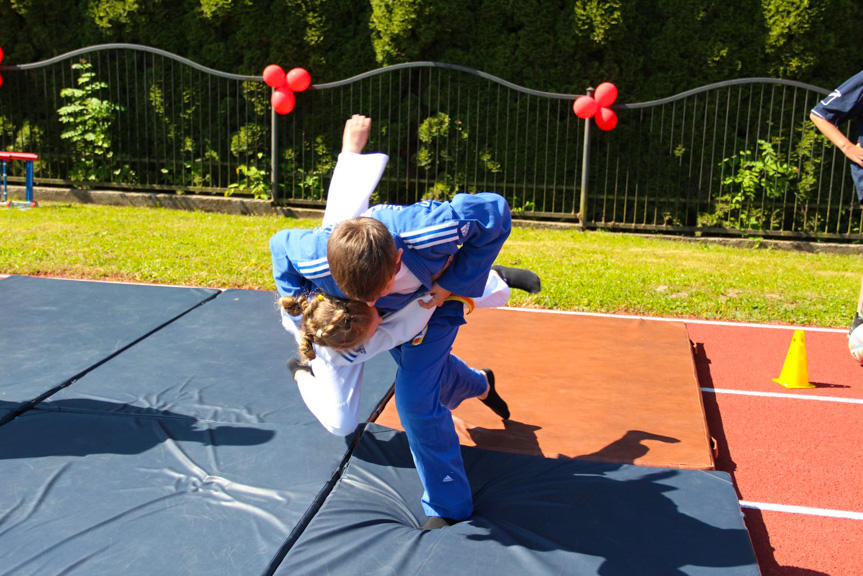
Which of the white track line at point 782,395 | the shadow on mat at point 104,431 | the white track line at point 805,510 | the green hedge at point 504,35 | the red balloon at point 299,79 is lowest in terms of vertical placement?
the white track line at point 805,510

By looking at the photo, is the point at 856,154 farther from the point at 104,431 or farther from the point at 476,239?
the point at 104,431

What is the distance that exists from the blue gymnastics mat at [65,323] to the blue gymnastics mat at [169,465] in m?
0.14

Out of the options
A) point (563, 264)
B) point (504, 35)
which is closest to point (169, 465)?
point (563, 264)

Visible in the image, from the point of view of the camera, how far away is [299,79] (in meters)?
10.2

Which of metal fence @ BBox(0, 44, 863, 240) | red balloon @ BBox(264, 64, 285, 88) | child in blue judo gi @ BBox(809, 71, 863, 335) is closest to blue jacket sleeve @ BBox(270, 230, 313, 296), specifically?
child in blue judo gi @ BBox(809, 71, 863, 335)

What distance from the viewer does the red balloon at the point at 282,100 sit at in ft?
33.7

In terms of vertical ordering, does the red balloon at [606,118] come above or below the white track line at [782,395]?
above

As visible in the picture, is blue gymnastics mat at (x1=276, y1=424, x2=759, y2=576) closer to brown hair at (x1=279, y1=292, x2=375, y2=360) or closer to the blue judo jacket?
brown hair at (x1=279, y1=292, x2=375, y2=360)

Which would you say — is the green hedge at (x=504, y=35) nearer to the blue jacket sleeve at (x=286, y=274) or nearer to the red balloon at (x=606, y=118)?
the red balloon at (x=606, y=118)

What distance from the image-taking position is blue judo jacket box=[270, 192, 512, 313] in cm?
286

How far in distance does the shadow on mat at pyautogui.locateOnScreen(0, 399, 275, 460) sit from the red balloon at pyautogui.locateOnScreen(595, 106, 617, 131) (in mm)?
7145

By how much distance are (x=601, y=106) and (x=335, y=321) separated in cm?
769

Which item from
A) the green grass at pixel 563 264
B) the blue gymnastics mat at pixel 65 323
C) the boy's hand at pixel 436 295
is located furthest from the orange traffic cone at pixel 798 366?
the blue gymnastics mat at pixel 65 323

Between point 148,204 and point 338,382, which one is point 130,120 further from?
point 338,382
